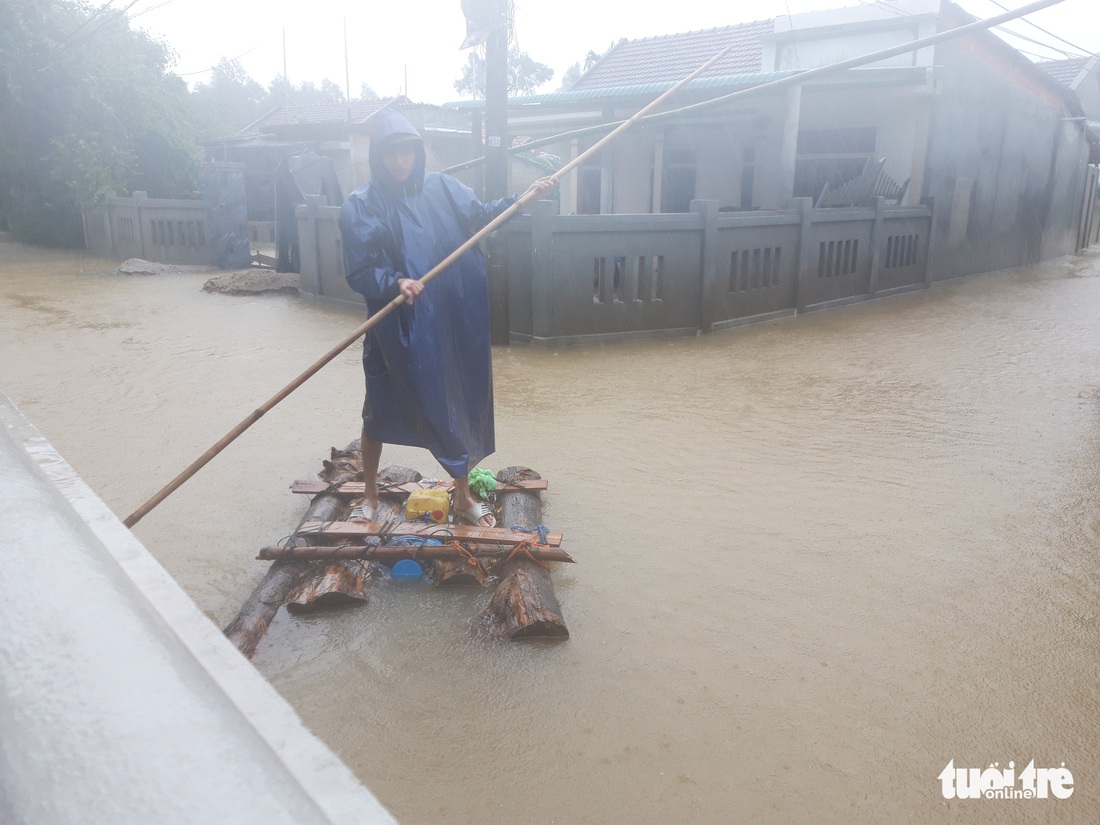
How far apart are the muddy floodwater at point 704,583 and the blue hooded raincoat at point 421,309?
2.28ft

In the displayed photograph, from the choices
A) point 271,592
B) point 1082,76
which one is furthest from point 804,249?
point 1082,76

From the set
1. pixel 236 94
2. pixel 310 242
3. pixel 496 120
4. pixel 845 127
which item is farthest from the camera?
pixel 236 94

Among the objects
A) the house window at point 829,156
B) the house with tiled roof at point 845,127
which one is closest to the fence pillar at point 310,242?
the house with tiled roof at point 845,127

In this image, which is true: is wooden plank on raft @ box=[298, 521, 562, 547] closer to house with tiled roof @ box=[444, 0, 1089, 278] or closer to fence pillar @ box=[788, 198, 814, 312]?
fence pillar @ box=[788, 198, 814, 312]

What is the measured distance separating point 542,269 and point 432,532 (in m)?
4.95

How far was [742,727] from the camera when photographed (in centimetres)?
261

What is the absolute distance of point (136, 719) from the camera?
94 cm

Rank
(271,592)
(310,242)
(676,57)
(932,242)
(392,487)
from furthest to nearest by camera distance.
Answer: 1. (676,57)
2. (932,242)
3. (310,242)
4. (392,487)
5. (271,592)

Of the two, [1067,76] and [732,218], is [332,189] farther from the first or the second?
[1067,76]

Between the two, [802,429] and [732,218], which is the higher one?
[732,218]

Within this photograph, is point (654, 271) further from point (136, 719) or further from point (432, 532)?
point (136, 719)

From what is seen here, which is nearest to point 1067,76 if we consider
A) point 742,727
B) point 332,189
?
point 332,189

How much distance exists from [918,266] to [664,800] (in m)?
12.4

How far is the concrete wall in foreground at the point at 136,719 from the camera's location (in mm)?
851
